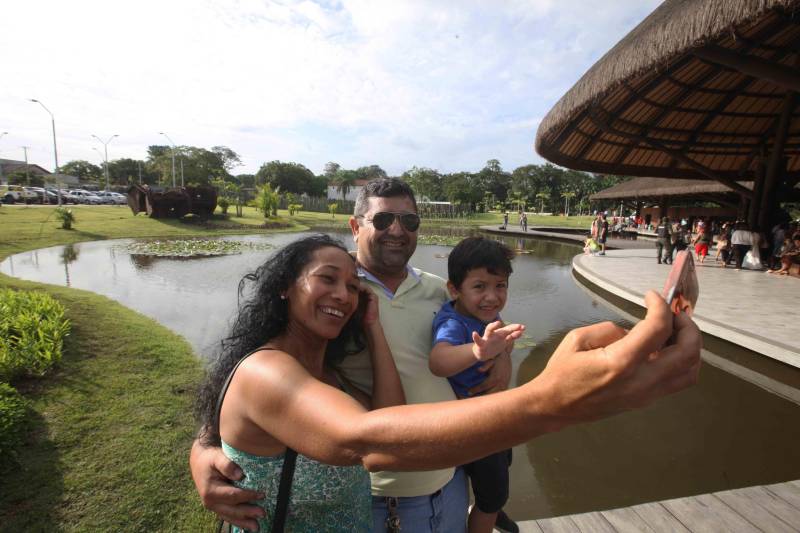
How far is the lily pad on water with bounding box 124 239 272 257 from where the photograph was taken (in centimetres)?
1440

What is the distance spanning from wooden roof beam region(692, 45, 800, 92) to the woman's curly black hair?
5708 millimetres

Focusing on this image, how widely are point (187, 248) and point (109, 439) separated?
1400cm

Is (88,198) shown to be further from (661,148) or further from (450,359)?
(450,359)

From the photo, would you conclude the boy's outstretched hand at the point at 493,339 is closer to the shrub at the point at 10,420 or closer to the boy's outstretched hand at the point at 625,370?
the boy's outstretched hand at the point at 625,370

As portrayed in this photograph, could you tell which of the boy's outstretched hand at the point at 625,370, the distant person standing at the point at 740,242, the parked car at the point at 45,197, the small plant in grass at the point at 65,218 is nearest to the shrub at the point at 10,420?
the boy's outstretched hand at the point at 625,370

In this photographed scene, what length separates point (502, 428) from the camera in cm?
69

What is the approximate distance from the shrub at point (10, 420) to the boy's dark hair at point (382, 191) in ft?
10.1

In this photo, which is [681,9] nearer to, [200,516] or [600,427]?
[600,427]

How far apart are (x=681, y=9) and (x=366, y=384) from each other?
18.6 feet

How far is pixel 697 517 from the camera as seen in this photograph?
2.34m

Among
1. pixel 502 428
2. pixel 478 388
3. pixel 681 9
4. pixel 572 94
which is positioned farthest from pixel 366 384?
pixel 572 94

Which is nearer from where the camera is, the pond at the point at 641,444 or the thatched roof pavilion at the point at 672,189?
the pond at the point at 641,444


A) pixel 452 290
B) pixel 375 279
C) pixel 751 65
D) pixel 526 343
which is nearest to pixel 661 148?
pixel 751 65

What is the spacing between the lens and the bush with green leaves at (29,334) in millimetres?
3889
